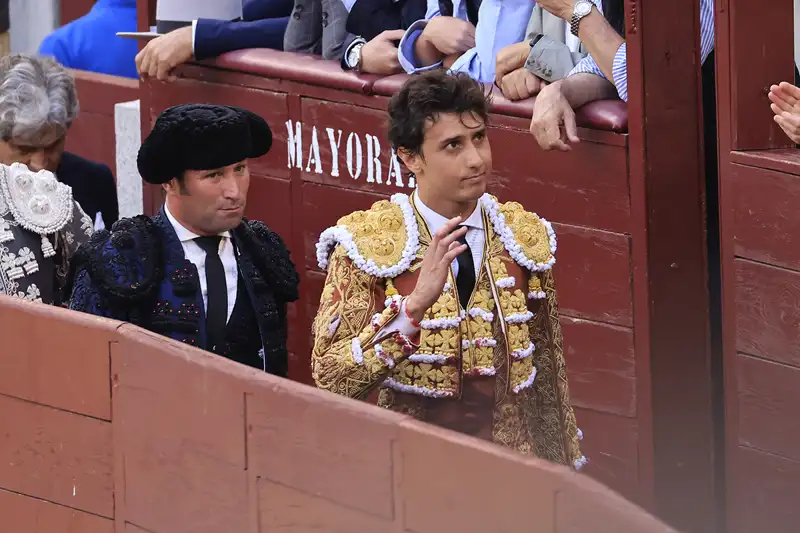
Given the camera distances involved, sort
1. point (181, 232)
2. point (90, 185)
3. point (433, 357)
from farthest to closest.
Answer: point (90, 185), point (181, 232), point (433, 357)

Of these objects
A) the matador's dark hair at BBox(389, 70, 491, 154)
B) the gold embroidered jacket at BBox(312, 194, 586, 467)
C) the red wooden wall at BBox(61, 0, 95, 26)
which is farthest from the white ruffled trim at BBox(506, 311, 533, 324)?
the red wooden wall at BBox(61, 0, 95, 26)

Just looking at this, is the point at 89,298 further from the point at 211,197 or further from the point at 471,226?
the point at 471,226

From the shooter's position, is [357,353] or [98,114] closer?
[357,353]

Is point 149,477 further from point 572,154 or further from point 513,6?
point 513,6

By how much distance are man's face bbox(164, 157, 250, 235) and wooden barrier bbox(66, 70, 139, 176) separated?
165 inches

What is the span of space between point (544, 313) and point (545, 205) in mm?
1030

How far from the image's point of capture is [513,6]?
5.34 meters

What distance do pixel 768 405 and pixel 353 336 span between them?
4.35 feet

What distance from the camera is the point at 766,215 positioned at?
453cm

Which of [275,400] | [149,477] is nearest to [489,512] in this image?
[275,400]

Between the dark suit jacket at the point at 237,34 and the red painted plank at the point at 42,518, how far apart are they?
2.20 m

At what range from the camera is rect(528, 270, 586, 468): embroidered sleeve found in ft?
13.6

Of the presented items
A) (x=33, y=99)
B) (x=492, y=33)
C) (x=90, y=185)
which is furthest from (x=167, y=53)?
(x=492, y=33)

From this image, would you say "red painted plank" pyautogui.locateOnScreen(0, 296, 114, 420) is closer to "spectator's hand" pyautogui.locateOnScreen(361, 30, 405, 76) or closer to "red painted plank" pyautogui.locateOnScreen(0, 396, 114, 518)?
"red painted plank" pyautogui.locateOnScreen(0, 396, 114, 518)
